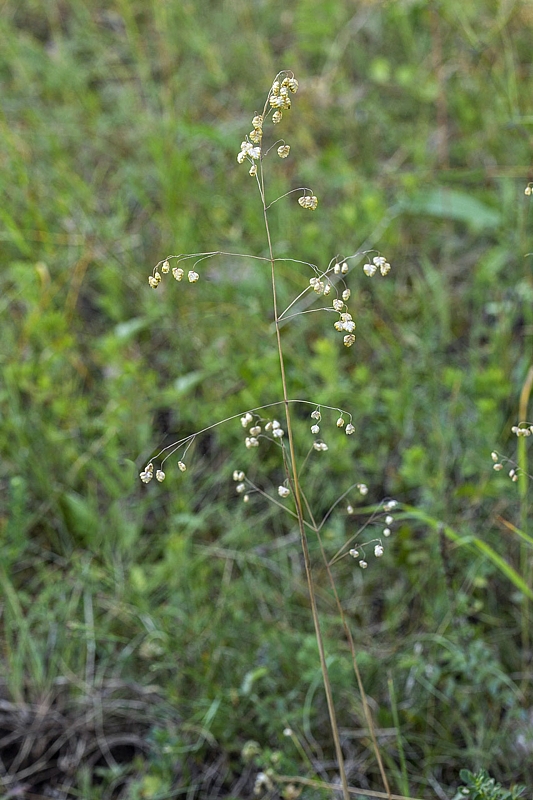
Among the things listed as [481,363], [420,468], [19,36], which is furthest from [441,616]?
[19,36]

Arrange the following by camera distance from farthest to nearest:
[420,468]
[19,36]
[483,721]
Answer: [19,36]
[420,468]
[483,721]

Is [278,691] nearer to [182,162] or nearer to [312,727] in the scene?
[312,727]

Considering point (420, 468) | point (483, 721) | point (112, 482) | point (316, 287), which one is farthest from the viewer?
point (112, 482)

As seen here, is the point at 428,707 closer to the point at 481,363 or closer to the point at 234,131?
the point at 481,363

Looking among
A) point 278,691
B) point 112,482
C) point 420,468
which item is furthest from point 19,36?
point 278,691

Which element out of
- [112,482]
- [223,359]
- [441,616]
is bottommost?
[441,616]

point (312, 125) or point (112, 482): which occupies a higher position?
point (312, 125)

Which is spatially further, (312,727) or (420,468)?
(420,468)
